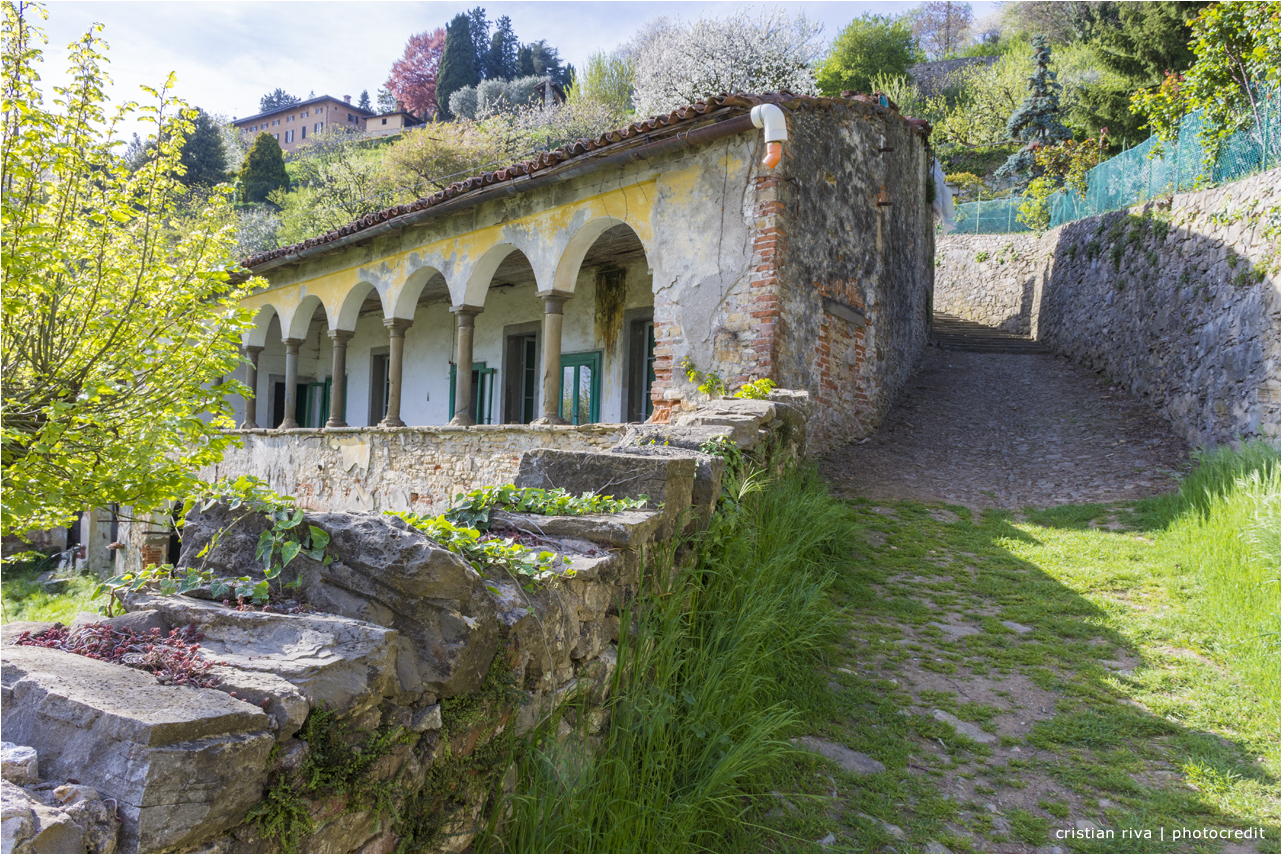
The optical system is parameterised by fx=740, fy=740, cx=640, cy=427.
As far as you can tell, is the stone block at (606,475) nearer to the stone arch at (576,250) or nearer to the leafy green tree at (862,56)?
the stone arch at (576,250)

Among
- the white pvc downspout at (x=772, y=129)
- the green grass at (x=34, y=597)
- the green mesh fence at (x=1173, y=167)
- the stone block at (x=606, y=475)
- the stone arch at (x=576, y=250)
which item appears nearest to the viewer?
the stone block at (x=606, y=475)

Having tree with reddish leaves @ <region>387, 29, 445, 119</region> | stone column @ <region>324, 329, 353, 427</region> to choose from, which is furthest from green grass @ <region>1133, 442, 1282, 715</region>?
tree with reddish leaves @ <region>387, 29, 445, 119</region>

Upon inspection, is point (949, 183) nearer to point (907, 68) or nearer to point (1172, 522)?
point (907, 68)

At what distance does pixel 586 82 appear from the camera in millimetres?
31609

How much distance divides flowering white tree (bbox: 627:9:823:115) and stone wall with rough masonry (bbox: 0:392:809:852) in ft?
69.6

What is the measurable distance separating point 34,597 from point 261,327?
782cm

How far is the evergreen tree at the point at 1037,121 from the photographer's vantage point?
81.8 feet

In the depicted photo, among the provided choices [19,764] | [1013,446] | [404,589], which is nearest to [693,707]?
[404,589]

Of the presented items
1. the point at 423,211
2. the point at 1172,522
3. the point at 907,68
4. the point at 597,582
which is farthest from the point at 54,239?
the point at 907,68

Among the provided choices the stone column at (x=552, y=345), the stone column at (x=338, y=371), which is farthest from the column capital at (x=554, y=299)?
the stone column at (x=338, y=371)

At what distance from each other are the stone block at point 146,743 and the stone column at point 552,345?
8033mm

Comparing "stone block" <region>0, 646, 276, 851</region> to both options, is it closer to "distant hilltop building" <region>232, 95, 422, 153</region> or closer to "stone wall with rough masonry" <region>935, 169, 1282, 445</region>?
"stone wall with rough masonry" <region>935, 169, 1282, 445</region>

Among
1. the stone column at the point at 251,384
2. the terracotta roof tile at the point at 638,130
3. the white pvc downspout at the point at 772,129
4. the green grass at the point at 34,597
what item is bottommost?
the green grass at the point at 34,597

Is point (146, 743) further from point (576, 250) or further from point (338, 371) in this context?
point (338, 371)
